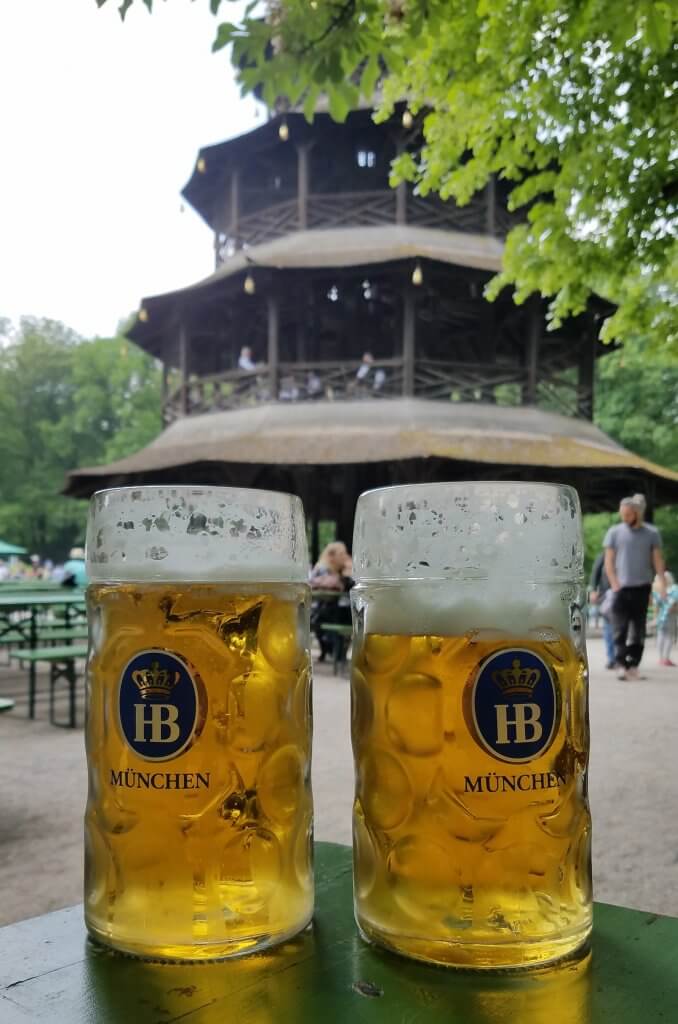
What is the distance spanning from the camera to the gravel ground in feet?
8.84

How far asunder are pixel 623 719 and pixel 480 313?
10410mm

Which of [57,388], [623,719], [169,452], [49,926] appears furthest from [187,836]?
[57,388]

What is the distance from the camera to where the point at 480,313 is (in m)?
14.9

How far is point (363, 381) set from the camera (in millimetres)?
13562

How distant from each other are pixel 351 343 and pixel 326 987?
51.4 ft

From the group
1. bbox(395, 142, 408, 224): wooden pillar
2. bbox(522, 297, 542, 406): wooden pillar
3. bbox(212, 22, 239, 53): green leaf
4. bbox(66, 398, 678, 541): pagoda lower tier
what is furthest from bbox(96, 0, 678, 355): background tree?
bbox(395, 142, 408, 224): wooden pillar

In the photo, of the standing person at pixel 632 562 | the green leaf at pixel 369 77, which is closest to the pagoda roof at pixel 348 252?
the standing person at pixel 632 562

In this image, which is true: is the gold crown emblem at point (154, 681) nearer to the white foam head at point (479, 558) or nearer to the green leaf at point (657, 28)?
the white foam head at point (479, 558)

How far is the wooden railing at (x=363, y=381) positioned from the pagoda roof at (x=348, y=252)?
155 cm

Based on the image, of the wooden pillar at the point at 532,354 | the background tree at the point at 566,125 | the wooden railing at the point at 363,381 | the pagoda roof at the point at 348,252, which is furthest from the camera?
the wooden pillar at the point at 532,354

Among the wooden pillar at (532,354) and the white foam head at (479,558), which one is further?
the wooden pillar at (532,354)

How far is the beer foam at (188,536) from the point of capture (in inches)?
24.8

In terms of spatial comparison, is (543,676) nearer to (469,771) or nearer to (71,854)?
(469,771)

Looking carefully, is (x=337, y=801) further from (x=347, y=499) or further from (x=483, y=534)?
(x=347, y=499)
